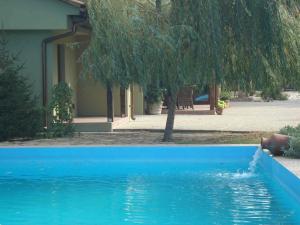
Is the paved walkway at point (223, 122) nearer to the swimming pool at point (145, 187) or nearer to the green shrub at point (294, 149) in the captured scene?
the swimming pool at point (145, 187)

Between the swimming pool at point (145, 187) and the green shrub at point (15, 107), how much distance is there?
76.9 inches

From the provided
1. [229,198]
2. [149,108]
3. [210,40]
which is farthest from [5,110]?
[149,108]

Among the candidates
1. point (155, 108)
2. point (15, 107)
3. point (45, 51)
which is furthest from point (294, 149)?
point (155, 108)

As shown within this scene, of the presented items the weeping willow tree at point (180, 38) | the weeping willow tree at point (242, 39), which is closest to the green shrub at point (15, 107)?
the weeping willow tree at point (180, 38)

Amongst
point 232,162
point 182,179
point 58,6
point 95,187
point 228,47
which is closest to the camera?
point 95,187

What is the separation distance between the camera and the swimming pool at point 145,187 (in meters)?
→ 8.73

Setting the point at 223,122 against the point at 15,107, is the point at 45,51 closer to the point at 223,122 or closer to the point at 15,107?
the point at 15,107

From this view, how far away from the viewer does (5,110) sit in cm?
1552

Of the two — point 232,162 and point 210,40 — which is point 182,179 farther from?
point 210,40

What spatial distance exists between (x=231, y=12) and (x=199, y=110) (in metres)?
11.5

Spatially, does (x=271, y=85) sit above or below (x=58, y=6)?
below

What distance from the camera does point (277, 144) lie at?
498 inches

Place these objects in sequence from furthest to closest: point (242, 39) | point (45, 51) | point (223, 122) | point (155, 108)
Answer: point (155, 108)
point (223, 122)
point (45, 51)
point (242, 39)

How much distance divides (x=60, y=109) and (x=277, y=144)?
621 cm
